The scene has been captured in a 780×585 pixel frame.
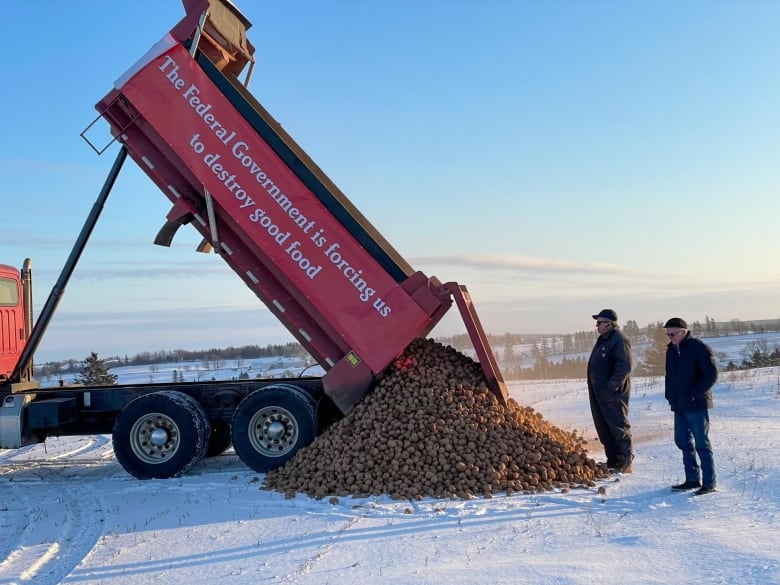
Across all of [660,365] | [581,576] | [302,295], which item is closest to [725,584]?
[581,576]

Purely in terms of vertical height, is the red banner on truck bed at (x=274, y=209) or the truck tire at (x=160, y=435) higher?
the red banner on truck bed at (x=274, y=209)

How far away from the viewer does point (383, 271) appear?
727cm

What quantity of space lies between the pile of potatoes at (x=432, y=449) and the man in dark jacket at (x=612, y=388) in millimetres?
352

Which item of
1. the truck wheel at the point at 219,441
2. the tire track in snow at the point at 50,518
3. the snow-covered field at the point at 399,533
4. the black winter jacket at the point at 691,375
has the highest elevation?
the black winter jacket at the point at 691,375

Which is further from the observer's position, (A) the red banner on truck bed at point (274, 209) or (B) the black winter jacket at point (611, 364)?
(A) the red banner on truck bed at point (274, 209)

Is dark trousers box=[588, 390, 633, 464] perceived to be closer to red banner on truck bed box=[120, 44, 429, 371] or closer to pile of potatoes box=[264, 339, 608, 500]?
pile of potatoes box=[264, 339, 608, 500]

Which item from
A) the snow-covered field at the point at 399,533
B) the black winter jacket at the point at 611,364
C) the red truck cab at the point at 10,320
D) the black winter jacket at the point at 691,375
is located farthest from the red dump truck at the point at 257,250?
the red truck cab at the point at 10,320

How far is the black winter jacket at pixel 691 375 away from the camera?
6164 millimetres

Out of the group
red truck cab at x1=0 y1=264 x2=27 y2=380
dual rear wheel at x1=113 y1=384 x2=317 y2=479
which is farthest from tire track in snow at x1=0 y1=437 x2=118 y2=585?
red truck cab at x1=0 y1=264 x2=27 y2=380

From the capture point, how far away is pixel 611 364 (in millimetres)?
7203

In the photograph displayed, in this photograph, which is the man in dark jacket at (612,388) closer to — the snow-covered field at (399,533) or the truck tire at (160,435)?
the snow-covered field at (399,533)

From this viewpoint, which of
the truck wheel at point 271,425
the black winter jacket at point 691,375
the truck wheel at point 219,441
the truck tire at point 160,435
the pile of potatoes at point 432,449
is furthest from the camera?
the truck wheel at point 219,441

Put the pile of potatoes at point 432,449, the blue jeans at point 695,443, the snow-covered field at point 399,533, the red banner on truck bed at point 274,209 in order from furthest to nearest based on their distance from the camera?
the red banner on truck bed at point 274,209
the pile of potatoes at point 432,449
the blue jeans at point 695,443
the snow-covered field at point 399,533

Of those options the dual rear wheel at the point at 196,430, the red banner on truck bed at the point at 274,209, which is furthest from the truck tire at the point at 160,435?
the red banner on truck bed at the point at 274,209
